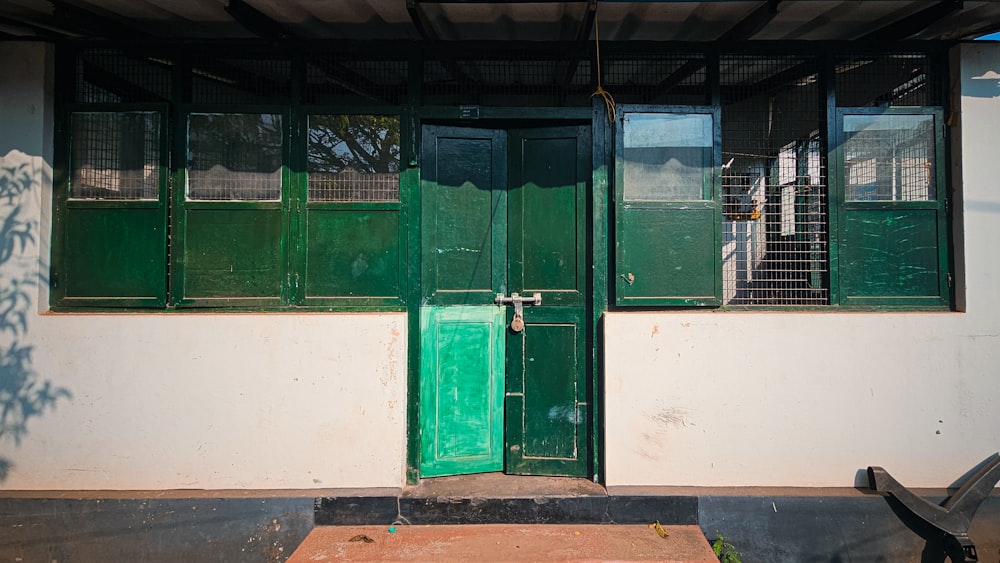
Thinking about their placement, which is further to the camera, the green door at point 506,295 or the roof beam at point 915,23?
the green door at point 506,295

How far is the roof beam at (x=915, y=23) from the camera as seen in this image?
3.03 meters

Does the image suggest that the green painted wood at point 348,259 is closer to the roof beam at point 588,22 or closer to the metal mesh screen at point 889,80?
the roof beam at point 588,22

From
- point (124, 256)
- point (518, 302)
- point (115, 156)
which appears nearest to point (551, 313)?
point (518, 302)

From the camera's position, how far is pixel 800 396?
10.7 ft

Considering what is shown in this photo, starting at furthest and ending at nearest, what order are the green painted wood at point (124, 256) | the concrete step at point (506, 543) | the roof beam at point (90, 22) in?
the green painted wood at point (124, 256) → the roof beam at point (90, 22) → the concrete step at point (506, 543)

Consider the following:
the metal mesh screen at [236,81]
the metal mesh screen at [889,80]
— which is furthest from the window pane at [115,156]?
the metal mesh screen at [889,80]

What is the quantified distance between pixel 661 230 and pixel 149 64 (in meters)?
3.87

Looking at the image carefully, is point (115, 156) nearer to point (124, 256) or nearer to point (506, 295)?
point (124, 256)

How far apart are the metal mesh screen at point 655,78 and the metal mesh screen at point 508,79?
0.65 feet

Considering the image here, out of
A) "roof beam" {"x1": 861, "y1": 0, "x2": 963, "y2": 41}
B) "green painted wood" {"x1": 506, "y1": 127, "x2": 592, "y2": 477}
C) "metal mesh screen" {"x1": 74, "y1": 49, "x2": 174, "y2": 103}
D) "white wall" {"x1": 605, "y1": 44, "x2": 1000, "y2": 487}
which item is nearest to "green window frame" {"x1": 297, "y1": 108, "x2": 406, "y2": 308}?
"green painted wood" {"x1": 506, "y1": 127, "x2": 592, "y2": 477}

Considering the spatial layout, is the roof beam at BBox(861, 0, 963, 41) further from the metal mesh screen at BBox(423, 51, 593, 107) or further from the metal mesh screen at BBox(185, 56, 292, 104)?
the metal mesh screen at BBox(185, 56, 292, 104)

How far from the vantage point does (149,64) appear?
11.4ft

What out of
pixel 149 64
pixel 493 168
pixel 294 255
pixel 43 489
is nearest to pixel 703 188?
pixel 493 168

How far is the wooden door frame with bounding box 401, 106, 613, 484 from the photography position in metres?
3.35
